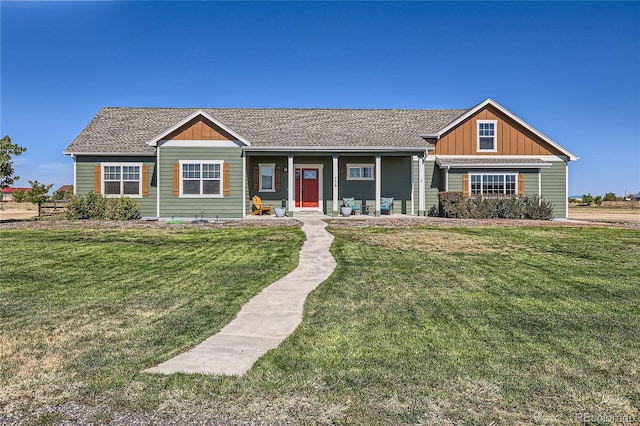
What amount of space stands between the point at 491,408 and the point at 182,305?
14.7ft

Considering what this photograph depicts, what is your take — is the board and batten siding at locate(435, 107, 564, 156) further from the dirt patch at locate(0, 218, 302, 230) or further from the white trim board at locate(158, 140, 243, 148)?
the white trim board at locate(158, 140, 243, 148)

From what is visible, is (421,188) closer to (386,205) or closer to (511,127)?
(386,205)

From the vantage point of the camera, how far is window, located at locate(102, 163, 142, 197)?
2038cm

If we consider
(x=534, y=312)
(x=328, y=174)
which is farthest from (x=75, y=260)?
(x=328, y=174)

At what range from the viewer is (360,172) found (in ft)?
73.5

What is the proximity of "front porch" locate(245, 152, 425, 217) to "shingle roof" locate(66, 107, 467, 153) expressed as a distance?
107 cm

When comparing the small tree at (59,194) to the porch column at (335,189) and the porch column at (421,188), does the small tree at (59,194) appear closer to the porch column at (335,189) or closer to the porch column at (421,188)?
the porch column at (335,189)

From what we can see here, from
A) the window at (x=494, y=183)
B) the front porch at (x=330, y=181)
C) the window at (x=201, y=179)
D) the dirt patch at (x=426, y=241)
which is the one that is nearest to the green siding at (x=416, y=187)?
the front porch at (x=330, y=181)

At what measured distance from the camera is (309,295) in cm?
690

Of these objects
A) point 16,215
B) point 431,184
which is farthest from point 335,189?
point 16,215

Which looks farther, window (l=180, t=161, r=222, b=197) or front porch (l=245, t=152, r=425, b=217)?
front porch (l=245, t=152, r=425, b=217)

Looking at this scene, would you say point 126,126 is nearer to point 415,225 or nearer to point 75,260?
point 75,260

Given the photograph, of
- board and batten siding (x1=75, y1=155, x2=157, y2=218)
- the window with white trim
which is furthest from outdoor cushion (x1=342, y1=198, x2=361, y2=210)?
board and batten siding (x1=75, y1=155, x2=157, y2=218)

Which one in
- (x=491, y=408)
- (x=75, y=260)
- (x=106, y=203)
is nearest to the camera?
(x=491, y=408)
